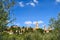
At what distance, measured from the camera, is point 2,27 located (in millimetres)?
21391

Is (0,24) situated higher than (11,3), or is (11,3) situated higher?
(11,3)

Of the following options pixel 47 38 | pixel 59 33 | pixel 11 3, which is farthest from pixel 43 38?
pixel 11 3

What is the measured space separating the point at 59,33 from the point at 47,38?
2.58 m

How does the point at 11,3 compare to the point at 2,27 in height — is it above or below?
above

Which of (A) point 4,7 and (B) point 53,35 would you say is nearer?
(A) point 4,7

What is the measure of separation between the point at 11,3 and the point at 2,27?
2625mm

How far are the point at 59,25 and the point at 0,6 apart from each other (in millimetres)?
12330

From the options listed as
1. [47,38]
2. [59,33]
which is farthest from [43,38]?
[59,33]

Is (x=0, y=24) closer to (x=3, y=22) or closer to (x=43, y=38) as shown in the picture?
(x=3, y=22)

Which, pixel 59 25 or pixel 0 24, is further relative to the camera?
pixel 59 25

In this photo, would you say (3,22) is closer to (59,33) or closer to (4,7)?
(4,7)

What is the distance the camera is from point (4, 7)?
2208cm

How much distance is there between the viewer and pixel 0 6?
22141mm

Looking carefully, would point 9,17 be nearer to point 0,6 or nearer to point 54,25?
point 0,6
